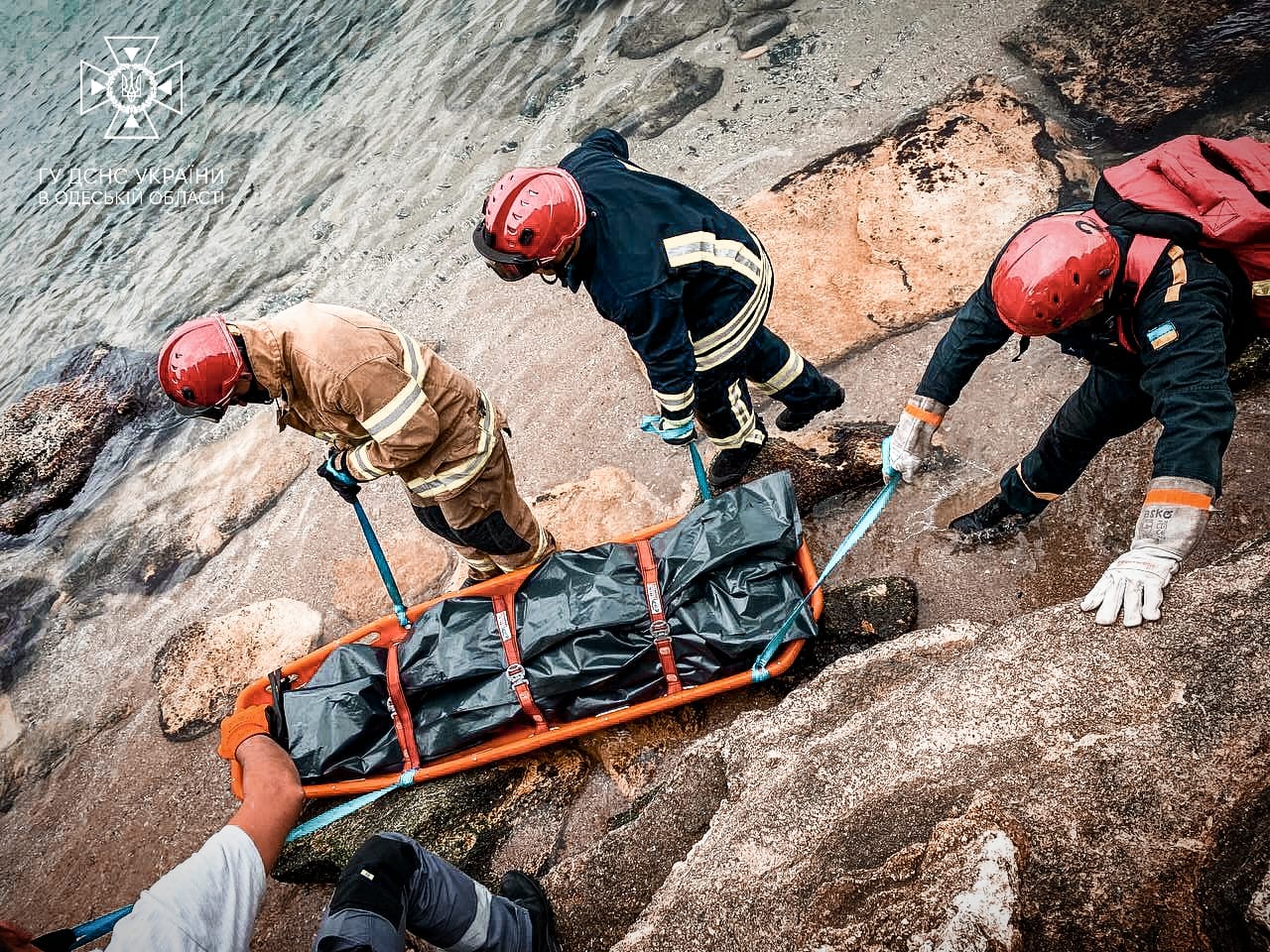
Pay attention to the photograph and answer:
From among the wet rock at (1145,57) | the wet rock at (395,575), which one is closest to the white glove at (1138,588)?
→ the wet rock at (395,575)

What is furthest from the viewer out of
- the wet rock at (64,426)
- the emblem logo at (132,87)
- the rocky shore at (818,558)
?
the emblem logo at (132,87)

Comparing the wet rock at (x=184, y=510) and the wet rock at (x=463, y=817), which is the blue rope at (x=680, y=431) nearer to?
the wet rock at (x=463, y=817)

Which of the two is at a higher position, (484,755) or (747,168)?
(747,168)

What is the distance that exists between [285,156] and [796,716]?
9.37 meters

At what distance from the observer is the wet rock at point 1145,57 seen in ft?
15.1

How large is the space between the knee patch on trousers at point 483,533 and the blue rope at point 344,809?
1.07 metres

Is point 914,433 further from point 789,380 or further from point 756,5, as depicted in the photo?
point 756,5

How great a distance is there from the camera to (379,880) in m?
2.16

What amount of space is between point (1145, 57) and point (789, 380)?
3.56 metres

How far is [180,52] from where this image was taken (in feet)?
42.0

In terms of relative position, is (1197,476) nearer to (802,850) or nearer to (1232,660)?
(1232,660)

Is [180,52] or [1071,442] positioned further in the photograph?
[180,52]

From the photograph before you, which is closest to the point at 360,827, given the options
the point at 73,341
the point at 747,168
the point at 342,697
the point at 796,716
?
the point at 342,697

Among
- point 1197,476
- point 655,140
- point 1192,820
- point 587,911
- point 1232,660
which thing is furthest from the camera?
point 655,140
